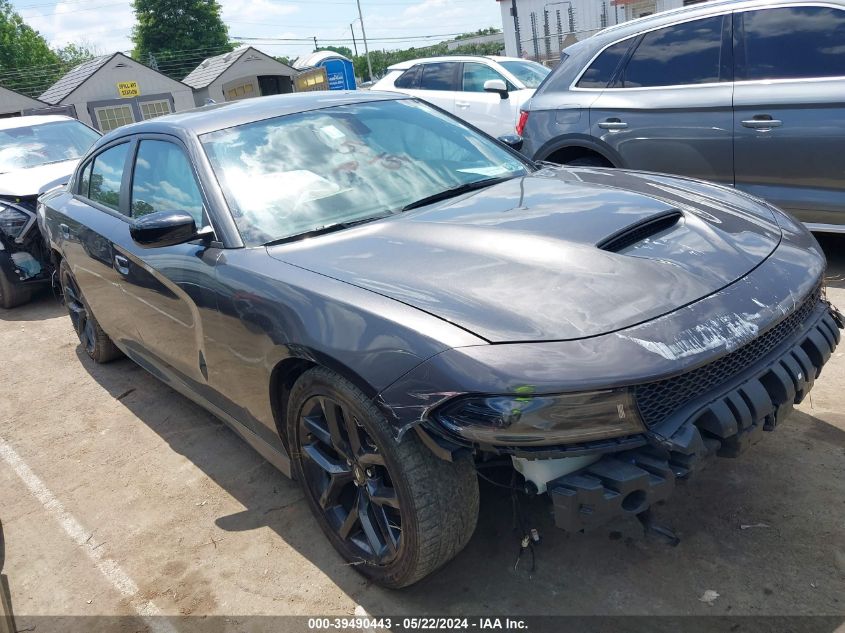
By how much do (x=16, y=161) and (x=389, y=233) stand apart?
22.2ft

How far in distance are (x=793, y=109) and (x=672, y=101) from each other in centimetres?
82

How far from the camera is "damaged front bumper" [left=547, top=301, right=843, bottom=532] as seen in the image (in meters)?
1.92

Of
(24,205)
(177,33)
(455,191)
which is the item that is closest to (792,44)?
(455,191)

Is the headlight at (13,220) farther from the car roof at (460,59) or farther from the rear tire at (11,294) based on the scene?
the car roof at (460,59)

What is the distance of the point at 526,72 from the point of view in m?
9.71

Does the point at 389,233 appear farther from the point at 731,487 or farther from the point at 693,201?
the point at 731,487

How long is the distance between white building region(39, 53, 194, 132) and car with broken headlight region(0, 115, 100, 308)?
84.4 feet

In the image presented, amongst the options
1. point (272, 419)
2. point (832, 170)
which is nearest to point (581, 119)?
point (832, 170)

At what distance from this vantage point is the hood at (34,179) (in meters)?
6.83

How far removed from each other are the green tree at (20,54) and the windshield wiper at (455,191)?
65444 mm

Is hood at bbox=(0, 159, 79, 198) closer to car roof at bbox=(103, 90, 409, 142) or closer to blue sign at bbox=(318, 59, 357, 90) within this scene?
car roof at bbox=(103, 90, 409, 142)

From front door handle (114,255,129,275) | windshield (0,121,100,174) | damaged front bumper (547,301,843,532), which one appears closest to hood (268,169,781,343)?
damaged front bumper (547,301,843,532)

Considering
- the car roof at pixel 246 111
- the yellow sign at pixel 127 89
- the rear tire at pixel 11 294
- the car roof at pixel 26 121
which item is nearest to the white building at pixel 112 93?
the yellow sign at pixel 127 89

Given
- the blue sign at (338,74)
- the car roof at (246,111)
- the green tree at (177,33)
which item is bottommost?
the car roof at (246,111)
